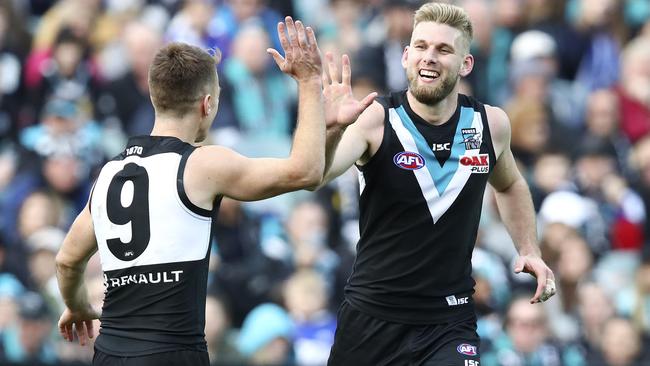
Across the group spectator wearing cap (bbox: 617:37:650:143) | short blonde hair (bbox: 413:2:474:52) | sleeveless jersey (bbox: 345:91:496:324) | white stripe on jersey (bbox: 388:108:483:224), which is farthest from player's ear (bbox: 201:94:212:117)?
spectator wearing cap (bbox: 617:37:650:143)

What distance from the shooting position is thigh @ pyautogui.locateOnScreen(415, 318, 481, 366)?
7.41 meters

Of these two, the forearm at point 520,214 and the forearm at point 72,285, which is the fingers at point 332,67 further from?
the forearm at point 520,214

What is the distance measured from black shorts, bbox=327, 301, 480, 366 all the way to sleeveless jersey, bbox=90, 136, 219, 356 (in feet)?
4.67

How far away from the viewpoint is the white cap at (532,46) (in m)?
13.9

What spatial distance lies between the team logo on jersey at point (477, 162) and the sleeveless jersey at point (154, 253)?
1779 mm

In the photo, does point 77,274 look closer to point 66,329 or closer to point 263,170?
point 66,329

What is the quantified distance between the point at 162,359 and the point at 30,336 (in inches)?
209

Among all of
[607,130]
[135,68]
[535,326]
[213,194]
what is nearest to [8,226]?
[135,68]

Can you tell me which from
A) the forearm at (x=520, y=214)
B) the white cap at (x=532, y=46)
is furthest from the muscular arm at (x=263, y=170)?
the white cap at (x=532, y=46)

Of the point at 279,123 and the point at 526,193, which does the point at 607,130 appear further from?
the point at 526,193

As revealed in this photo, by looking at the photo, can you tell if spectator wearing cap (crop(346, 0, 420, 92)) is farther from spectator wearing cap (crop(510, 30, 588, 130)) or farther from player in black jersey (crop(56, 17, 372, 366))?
player in black jersey (crop(56, 17, 372, 366))

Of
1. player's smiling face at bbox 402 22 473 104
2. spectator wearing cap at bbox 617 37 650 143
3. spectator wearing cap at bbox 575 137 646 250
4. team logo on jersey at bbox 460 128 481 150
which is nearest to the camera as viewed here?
player's smiling face at bbox 402 22 473 104

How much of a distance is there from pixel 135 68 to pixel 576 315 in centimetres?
523

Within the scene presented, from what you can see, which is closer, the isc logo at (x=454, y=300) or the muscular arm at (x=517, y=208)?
the isc logo at (x=454, y=300)
